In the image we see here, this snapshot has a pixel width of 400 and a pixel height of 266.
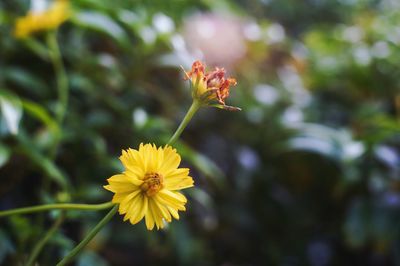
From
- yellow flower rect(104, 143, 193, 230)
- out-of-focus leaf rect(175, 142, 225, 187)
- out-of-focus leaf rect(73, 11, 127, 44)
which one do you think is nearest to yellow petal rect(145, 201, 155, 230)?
yellow flower rect(104, 143, 193, 230)

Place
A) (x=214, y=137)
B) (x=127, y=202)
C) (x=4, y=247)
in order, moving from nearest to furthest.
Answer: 1. (x=127, y=202)
2. (x=4, y=247)
3. (x=214, y=137)

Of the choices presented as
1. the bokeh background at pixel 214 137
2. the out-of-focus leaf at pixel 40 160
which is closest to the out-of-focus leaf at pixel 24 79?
the bokeh background at pixel 214 137

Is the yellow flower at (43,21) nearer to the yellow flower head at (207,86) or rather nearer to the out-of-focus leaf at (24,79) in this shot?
the out-of-focus leaf at (24,79)

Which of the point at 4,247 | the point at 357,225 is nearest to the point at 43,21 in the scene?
the point at 4,247

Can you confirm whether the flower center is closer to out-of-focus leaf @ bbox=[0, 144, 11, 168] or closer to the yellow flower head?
the yellow flower head

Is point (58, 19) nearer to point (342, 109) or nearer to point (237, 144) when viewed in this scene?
point (237, 144)

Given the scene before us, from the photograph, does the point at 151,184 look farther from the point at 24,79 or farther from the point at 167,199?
the point at 24,79
